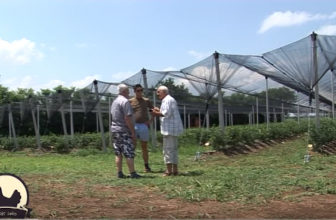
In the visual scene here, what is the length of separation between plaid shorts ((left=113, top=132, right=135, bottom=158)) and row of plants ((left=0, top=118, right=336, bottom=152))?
4.18 meters

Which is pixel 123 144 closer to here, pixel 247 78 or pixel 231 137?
pixel 231 137

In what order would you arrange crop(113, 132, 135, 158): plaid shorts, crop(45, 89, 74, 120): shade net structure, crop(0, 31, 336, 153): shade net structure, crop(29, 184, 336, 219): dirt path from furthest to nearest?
crop(45, 89, 74, 120): shade net structure < crop(0, 31, 336, 153): shade net structure < crop(113, 132, 135, 158): plaid shorts < crop(29, 184, 336, 219): dirt path

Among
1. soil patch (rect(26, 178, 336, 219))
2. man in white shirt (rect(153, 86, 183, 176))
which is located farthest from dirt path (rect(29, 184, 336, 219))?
man in white shirt (rect(153, 86, 183, 176))

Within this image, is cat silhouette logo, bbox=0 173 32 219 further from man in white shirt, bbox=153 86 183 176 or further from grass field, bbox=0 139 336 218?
man in white shirt, bbox=153 86 183 176

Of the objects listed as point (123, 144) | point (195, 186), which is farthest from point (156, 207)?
point (123, 144)

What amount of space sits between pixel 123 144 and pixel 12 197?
2.72 meters

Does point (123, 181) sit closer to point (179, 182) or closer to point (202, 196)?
point (179, 182)

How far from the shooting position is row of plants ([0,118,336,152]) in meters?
8.84

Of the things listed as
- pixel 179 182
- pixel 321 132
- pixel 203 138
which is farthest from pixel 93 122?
pixel 179 182

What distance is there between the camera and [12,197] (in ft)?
12.0

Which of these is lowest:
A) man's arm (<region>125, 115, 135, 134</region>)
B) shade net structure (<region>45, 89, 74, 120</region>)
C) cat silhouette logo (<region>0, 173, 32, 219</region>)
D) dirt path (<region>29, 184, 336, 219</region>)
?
dirt path (<region>29, 184, 336, 219</region>)

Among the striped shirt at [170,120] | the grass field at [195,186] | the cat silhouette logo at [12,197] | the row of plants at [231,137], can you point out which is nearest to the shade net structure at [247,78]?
the row of plants at [231,137]

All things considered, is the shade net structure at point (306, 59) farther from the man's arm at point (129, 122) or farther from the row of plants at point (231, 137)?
the man's arm at point (129, 122)

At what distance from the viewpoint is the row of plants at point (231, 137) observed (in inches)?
348
